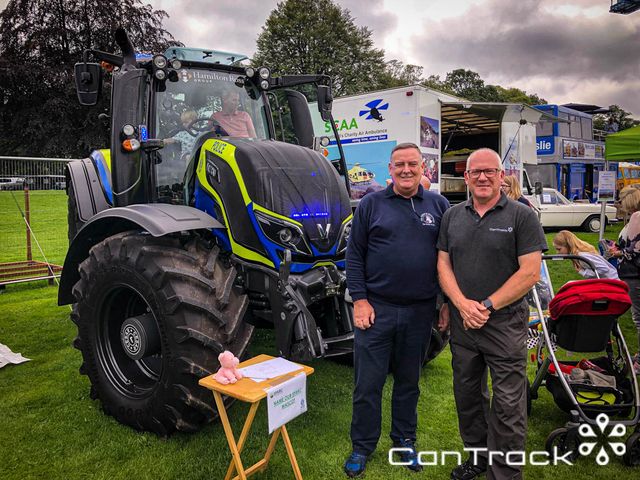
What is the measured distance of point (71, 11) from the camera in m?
24.8

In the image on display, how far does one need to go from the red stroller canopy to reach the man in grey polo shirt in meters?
0.60

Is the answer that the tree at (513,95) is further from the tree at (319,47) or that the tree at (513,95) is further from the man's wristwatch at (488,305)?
the man's wristwatch at (488,305)

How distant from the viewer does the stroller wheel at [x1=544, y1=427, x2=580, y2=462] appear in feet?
10.6

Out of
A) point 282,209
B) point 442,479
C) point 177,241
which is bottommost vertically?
point 442,479

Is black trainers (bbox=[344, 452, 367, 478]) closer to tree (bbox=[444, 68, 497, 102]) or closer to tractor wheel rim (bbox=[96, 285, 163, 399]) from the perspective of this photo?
tractor wheel rim (bbox=[96, 285, 163, 399])

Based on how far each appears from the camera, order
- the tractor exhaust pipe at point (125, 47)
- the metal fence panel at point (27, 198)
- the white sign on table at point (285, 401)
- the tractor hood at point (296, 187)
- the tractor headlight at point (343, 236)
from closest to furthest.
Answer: the white sign on table at point (285, 401)
the tractor hood at point (296, 187)
the tractor headlight at point (343, 236)
the tractor exhaust pipe at point (125, 47)
the metal fence panel at point (27, 198)

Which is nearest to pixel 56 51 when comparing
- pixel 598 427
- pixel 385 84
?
pixel 385 84

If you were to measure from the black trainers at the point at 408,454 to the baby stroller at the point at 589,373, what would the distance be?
2.75 ft

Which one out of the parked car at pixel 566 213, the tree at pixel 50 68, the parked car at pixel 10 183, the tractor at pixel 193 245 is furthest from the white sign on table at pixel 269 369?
the tree at pixel 50 68

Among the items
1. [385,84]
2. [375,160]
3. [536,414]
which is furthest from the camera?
[385,84]

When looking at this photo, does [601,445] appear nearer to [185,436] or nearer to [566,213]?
[185,436]

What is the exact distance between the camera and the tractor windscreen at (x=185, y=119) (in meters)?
4.14

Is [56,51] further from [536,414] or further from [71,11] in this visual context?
[536,414]

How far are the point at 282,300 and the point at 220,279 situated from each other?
44 centimetres
